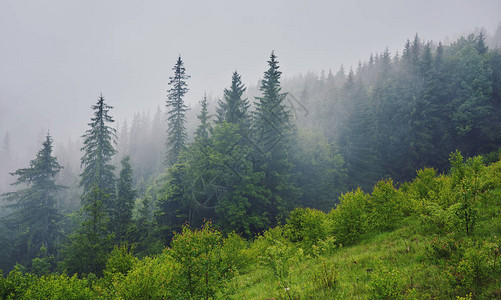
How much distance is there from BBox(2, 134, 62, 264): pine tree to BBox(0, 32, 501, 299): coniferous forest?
169mm

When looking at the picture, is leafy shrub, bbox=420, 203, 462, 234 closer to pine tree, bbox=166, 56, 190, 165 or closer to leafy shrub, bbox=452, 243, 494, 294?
leafy shrub, bbox=452, 243, 494, 294

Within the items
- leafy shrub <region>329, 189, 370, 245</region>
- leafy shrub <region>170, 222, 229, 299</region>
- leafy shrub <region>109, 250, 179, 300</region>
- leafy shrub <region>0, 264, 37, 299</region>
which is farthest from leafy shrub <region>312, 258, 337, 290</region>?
leafy shrub <region>0, 264, 37, 299</region>

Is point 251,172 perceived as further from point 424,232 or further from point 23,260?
point 23,260

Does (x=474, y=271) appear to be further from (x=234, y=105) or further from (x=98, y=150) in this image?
(x=98, y=150)

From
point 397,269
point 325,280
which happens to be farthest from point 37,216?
point 397,269

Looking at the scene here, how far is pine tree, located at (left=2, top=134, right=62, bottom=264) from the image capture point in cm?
2744

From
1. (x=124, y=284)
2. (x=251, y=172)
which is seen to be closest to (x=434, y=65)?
(x=251, y=172)

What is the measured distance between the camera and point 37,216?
93.2 feet

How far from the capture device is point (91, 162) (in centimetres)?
2831

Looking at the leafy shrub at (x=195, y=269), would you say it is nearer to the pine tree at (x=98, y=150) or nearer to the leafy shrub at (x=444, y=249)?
the leafy shrub at (x=444, y=249)

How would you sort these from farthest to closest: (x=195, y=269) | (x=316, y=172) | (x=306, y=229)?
1. (x=316, y=172)
2. (x=306, y=229)
3. (x=195, y=269)

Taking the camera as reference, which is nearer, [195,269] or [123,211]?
[195,269]

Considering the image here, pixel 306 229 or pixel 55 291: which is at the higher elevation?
pixel 306 229

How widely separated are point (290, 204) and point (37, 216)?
106 feet
